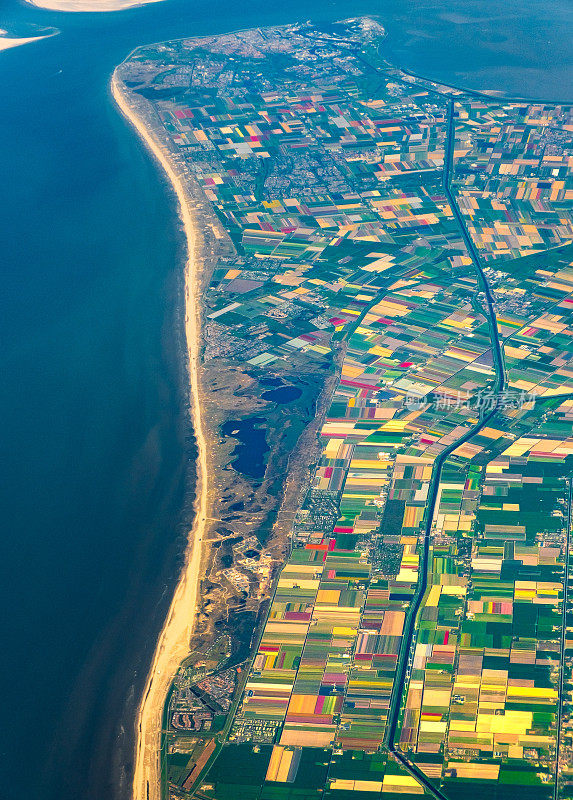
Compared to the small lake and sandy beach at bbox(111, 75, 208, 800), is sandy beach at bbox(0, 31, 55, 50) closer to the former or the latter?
sandy beach at bbox(111, 75, 208, 800)

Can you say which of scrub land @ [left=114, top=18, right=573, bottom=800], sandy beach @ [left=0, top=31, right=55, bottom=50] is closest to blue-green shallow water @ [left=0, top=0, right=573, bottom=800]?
scrub land @ [left=114, top=18, right=573, bottom=800]

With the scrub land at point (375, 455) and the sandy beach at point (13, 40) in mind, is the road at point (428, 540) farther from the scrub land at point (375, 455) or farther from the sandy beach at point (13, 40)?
the sandy beach at point (13, 40)

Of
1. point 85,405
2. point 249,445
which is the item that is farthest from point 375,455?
point 85,405

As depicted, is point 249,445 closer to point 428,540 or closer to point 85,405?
point 85,405

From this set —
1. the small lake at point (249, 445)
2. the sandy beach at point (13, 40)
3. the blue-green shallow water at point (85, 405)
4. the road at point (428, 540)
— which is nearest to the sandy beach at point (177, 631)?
the blue-green shallow water at point (85, 405)

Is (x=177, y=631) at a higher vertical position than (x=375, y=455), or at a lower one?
higher

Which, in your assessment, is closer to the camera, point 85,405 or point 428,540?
point 428,540
